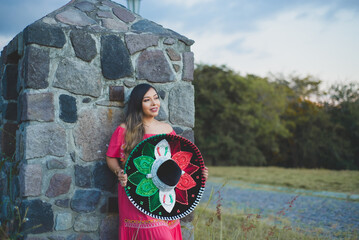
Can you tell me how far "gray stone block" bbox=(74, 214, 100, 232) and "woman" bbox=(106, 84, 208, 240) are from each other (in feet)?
1.08

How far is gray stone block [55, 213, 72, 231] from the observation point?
248 centimetres

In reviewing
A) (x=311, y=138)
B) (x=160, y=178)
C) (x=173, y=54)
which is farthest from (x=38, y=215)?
(x=311, y=138)

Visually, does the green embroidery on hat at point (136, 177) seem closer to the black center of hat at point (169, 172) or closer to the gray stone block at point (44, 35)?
the black center of hat at point (169, 172)

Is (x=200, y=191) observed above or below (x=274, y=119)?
below

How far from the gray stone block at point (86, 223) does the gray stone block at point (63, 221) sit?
0.06 m

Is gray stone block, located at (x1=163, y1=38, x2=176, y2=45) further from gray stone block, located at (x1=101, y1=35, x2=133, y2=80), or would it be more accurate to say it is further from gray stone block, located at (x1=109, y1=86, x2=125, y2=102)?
gray stone block, located at (x1=109, y1=86, x2=125, y2=102)

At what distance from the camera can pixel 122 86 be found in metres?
2.74

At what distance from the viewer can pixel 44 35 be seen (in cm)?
246

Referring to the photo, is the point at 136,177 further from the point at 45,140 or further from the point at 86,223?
the point at 45,140

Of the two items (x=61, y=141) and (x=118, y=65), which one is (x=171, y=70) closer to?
(x=118, y=65)

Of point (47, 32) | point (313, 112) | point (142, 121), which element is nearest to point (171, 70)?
point (142, 121)

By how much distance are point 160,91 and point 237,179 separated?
8427mm

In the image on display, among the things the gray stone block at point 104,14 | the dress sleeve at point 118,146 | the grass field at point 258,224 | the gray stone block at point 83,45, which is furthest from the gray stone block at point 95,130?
the grass field at point 258,224

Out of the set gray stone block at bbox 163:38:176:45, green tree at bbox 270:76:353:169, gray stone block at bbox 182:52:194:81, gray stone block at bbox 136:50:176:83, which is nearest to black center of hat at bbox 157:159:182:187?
gray stone block at bbox 136:50:176:83
